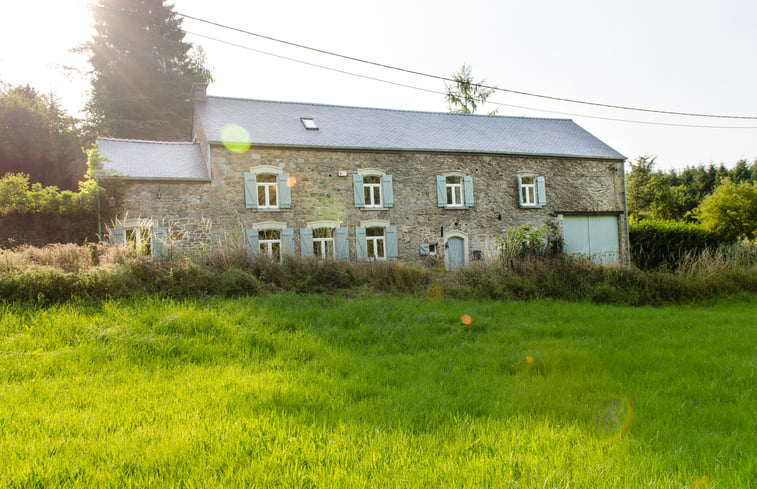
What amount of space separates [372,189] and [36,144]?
54.0 ft

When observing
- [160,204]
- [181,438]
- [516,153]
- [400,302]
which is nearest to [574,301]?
[400,302]

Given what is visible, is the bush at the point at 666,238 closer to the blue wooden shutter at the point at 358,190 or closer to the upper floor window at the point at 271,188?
the blue wooden shutter at the point at 358,190

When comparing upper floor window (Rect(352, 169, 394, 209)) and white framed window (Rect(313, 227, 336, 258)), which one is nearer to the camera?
white framed window (Rect(313, 227, 336, 258))

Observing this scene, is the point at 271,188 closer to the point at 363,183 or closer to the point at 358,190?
the point at 358,190

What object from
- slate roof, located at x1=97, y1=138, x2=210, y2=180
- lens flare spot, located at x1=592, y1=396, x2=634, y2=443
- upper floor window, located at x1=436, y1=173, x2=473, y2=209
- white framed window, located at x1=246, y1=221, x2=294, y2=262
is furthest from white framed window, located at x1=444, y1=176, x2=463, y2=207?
lens flare spot, located at x1=592, y1=396, x2=634, y2=443

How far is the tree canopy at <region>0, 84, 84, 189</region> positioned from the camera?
1970 centimetres

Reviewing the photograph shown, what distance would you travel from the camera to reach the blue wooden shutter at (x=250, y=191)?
14523 millimetres

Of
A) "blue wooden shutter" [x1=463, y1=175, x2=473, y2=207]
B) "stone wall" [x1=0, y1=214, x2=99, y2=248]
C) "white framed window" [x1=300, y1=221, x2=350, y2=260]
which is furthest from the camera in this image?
"blue wooden shutter" [x1=463, y1=175, x2=473, y2=207]

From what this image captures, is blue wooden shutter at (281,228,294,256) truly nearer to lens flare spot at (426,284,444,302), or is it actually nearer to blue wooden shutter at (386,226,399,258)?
blue wooden shutter at (386,226,399,258)

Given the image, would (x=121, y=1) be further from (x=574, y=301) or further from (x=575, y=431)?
(x=575, y=431)

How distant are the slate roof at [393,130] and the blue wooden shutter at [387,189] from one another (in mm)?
1202

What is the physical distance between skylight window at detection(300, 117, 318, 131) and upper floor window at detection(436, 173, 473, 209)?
17.1 feet

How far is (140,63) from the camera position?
25172 mm

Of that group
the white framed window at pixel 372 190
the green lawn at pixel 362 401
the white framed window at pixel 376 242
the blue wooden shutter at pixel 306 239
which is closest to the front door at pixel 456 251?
the white framed window at pixel 376 242
